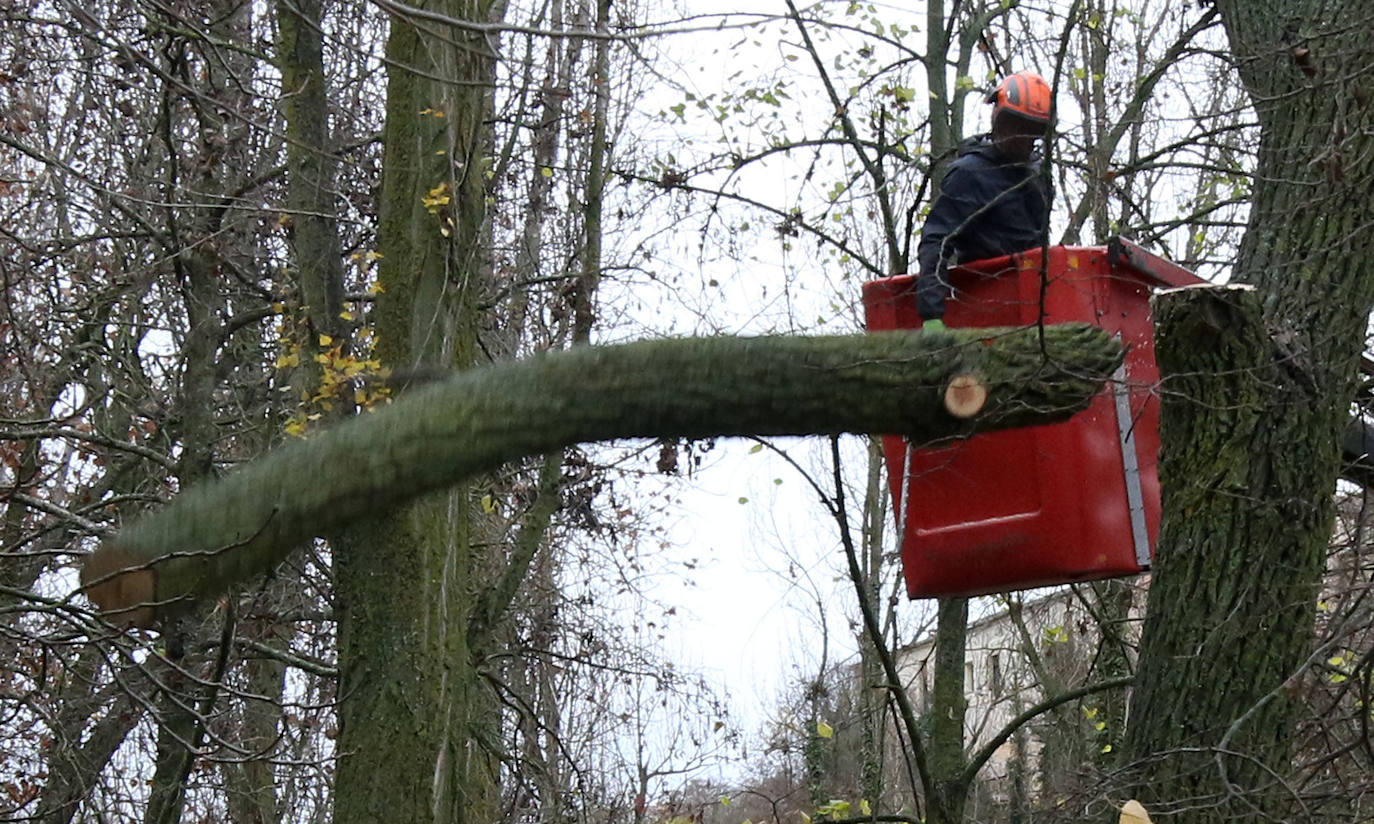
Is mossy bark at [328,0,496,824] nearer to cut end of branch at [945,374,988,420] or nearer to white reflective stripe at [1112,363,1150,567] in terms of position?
white reflective stripe at [1112,363,1150,567]

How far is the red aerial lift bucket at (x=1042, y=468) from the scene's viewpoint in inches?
175

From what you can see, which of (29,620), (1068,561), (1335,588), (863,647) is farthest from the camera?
(863,647)

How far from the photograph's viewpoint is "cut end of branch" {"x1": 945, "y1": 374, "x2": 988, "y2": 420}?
3.35 meters

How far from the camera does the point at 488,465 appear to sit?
10.5ft

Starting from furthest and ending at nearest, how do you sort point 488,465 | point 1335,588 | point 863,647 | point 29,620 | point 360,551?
point 863,647 < point 29,620 < point 360,551 < point 1335,588 < point 488,465

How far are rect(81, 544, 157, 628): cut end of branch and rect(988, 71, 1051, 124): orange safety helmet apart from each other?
2.94m

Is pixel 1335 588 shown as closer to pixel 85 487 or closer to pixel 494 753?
pixel 494 753

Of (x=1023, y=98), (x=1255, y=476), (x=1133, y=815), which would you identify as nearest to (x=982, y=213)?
(x=1023, y=98)

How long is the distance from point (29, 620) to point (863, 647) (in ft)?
33.8

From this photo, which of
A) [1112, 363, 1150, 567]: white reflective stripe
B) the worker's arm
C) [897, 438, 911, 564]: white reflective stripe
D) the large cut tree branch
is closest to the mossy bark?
the worker's arm

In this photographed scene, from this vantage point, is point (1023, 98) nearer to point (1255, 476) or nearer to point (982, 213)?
point (982, 213)

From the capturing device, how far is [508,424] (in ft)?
10.4

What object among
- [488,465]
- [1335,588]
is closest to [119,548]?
[488,465]

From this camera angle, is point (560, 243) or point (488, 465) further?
point (560, 243)
